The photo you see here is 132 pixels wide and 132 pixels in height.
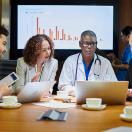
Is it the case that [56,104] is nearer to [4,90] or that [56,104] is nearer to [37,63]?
[4,90]

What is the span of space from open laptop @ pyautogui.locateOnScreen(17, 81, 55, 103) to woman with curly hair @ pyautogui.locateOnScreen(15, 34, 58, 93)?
67 centimetres

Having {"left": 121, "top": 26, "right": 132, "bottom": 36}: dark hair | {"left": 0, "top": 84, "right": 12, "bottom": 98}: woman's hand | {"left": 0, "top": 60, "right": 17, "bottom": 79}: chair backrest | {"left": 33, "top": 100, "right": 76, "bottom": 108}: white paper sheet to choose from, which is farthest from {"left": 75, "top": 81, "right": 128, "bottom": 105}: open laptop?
{"left": 121, "top": 26, "right": 132, "bottom": 36}: dark hair

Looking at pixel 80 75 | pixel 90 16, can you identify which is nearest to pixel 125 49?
pixel 90 16

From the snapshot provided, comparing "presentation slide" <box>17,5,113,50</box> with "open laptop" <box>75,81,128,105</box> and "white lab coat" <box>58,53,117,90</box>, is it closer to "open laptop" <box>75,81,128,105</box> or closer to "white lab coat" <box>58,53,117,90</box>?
"white lab coat" <box>58,53,117,90</box>

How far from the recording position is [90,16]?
17.6 ft

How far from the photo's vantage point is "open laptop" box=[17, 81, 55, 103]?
2302 millimetres

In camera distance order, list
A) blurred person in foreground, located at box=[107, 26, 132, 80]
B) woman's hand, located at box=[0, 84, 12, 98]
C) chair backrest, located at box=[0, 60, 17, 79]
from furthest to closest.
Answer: blurred person in foreground, located at box=[107, 26, 132, 80]
chair backrest, located at box=[0, 60, 17, 79]
woman's hand, located at box=[0, 84, 12, 98]

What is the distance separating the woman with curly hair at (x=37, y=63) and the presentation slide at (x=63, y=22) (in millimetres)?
1921

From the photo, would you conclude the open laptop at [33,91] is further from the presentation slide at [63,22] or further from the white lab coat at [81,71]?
the presentation slide at [63,22]

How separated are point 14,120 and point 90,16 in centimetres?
379

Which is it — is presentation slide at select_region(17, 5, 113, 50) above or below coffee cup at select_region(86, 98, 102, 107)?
above

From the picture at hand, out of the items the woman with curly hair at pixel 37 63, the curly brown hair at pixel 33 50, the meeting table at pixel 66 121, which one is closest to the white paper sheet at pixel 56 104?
the meeting table at pixel 66 121

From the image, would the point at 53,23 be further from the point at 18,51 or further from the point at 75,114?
the point at 75,114

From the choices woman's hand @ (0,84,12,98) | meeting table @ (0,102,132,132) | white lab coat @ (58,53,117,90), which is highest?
white lab coat @ (58,53,117,90)
